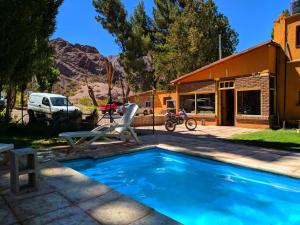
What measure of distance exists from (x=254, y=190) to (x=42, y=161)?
4.64 m

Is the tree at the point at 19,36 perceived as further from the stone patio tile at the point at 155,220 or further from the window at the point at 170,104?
the window at the point at 170,104

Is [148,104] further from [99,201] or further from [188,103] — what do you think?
[99,201]

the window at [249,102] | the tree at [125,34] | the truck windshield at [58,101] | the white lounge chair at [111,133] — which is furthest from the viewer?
the tree at [125,34]

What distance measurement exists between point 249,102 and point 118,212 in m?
12.8

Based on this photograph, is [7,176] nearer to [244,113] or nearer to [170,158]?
[170,158]

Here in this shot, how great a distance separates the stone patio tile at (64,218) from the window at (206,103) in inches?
554

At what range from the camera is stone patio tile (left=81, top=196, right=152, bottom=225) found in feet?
10.5

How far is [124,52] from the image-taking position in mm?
33656

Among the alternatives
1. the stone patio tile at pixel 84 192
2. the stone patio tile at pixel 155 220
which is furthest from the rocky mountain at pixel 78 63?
the stone patio tile at pixel 155 220

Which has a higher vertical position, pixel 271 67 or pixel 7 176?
pixel 271 67

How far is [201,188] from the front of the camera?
18.5 ft

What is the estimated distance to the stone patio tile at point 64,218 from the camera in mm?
3120

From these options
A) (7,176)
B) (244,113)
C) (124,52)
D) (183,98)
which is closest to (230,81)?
(244,113)

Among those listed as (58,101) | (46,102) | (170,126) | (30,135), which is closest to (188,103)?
(170,126)
